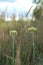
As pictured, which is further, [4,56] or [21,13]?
[21,13]

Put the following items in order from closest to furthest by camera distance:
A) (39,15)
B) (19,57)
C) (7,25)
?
(19,57) → (7,25) → (39,15)

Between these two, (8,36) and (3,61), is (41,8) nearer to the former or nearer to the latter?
(8,36)

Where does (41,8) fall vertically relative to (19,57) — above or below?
above

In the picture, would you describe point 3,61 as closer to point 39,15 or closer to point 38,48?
point 38,48

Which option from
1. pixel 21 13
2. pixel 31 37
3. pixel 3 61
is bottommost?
pixel 3 61

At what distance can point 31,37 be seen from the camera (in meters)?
4.31

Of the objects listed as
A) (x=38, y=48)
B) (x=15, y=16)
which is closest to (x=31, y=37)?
(x=38, y=48)

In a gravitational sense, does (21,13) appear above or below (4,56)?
above

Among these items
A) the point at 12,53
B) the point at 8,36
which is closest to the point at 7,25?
the point at 8,36

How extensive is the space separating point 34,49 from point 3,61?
0.50 m

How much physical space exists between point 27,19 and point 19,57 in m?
0.74

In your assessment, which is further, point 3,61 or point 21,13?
point 21,13

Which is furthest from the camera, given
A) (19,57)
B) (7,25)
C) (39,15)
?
(39,15)

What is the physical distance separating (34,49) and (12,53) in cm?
34
